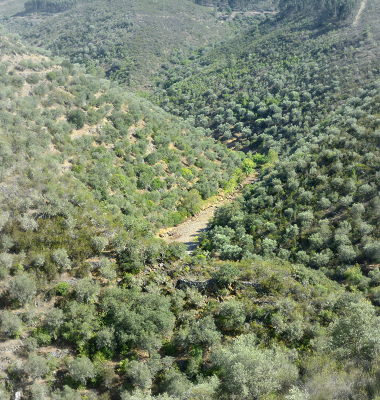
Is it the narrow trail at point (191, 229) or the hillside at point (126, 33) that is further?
the hillside at point (126, 33)

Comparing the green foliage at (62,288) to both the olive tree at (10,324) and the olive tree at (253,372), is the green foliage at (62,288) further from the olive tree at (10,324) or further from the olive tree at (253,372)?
the olive tree at (253,372)

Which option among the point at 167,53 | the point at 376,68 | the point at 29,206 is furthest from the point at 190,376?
the point at 167,53

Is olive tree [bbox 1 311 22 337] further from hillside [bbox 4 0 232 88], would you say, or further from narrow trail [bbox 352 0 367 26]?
narrow trail [bbox 352 0 367 26]

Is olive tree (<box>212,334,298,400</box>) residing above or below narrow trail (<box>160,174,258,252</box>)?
above

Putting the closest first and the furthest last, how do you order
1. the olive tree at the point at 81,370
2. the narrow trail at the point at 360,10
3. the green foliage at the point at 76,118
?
1. the olive tree at the point at 81,370
2. the green foliage at the point at 76,118
3. the narrow trail at the point at 360,10

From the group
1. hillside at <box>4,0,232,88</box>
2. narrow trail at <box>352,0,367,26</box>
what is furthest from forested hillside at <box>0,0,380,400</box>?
hillside at <box>4,0,232,88</box>

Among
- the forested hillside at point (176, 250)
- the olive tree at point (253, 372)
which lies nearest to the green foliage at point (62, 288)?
the forested hillside at point (176, 250)

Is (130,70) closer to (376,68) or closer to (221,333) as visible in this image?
(376,68)

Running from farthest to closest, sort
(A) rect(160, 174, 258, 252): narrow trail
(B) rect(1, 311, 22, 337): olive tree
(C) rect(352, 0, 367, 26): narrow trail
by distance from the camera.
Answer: (C) rect(352, 0, 367, 26): narrow trail
(A) rect(160, 174, 258, 252): narrow trail
(B) rect(1, 311, 22, 337): olive tree

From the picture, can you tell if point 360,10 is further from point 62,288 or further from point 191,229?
point 62,288
